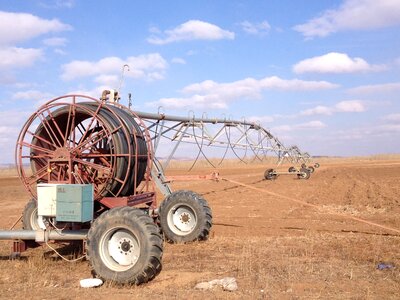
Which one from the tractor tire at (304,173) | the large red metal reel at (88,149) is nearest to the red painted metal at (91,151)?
the large red metal reel at (88,149)

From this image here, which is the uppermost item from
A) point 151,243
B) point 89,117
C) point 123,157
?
point 89,117

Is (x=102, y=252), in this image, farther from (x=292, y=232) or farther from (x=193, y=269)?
(x=292, y=232)

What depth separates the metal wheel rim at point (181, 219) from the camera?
10828 millimetres

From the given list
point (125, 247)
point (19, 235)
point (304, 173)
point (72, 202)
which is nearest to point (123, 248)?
point (125, 247)

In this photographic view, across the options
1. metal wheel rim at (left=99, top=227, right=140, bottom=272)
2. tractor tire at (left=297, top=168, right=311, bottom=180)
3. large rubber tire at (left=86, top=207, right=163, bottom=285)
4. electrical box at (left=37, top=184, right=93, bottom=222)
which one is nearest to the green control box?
electrical box at (left=37, top=184, right=93, bottom=222)

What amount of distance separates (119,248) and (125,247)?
107mm

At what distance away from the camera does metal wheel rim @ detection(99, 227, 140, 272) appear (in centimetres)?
739

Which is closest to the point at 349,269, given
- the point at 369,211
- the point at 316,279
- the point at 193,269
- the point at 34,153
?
the point at 316,279

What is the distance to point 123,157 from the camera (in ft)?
28.8

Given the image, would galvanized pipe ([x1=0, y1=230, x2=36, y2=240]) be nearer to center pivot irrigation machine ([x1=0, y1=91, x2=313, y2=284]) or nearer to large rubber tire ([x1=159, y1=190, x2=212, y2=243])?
center pivot irrigation machine ([x1=0, y1=91, x2=313, y2=284])

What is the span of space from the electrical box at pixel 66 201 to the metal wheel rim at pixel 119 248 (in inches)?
28.4

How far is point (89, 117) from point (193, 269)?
12.5ft

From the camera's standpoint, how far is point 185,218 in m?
10.9

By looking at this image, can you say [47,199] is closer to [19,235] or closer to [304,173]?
[19,235]
